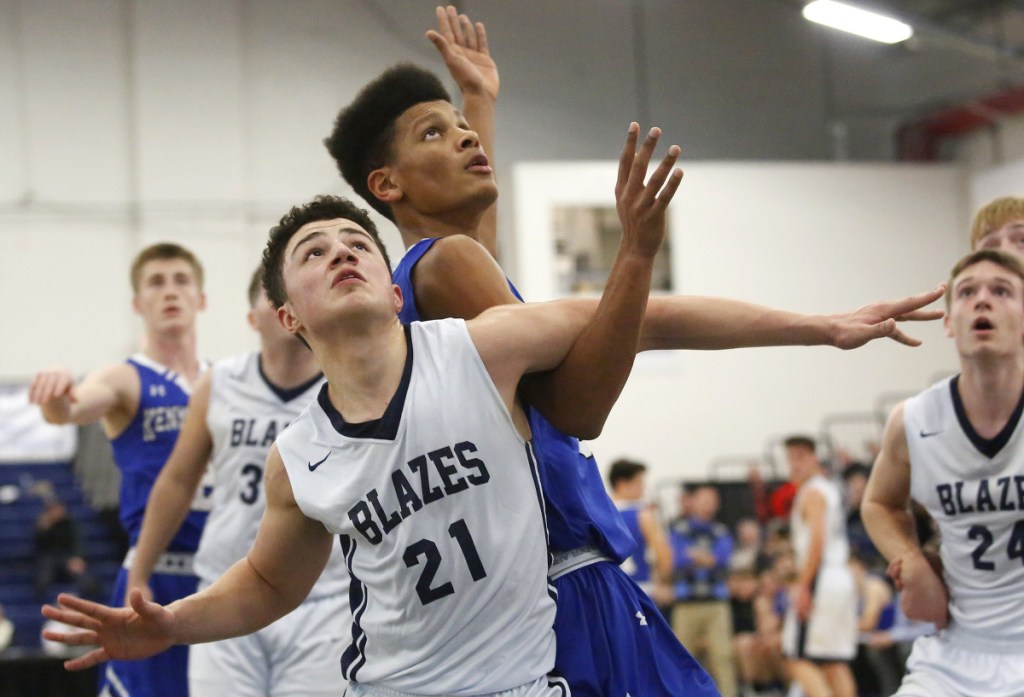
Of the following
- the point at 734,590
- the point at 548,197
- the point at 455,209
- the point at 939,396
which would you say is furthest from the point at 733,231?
the point at 455,209

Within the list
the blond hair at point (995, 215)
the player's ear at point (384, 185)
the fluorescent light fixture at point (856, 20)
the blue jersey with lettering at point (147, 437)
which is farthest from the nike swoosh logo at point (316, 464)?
the fluorescent light fixture at point (856, 20)

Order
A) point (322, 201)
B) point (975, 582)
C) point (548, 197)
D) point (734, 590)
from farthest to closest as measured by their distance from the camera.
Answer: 1. point (548, 197)
2. point (734, 590)
3. point (975, 582)
4. point (322, 201)

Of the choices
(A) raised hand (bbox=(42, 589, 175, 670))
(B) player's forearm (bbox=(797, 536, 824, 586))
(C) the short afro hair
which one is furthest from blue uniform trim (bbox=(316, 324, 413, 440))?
(B) player's forearm (bbox=(797, 536, 824, 586))

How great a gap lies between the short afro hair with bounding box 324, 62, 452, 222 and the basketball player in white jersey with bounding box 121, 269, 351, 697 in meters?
1.52

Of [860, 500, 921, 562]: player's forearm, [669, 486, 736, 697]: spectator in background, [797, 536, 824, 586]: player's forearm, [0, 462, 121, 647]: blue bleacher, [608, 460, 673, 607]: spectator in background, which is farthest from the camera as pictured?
[0, 462, 121, 647]: blue bleacher

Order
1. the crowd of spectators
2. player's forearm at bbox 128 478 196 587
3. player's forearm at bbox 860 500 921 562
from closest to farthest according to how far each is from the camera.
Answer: player's forearm at bbox 860 500 921 562
player's forearm at bbox 128 478 196 587
the crowd of spectators

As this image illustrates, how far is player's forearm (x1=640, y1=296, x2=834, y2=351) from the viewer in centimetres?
302

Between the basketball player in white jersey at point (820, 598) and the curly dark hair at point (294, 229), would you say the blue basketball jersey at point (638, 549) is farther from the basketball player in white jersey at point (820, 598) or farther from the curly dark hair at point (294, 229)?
the curly dark hair at point (294, 229)

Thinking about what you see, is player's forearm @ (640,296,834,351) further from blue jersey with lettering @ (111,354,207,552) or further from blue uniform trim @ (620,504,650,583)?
blue uniform trim @ (620,504,650,583)

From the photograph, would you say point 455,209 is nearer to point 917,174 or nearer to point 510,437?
point 510,437

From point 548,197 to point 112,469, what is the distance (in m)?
6.56

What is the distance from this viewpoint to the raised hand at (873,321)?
9.71ft

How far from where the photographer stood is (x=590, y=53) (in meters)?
18.1

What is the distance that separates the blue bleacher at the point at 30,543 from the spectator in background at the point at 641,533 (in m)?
5.84
